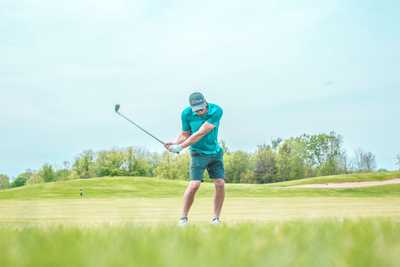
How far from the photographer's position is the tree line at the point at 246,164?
9400 cm

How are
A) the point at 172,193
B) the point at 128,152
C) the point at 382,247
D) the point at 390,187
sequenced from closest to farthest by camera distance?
the point at 382,247 → the point at 172,193 → the point at 390,187 → the point at 128,152

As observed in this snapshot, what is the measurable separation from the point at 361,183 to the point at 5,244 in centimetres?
4288

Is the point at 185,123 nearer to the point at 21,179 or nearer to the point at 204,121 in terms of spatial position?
the point at 204,121

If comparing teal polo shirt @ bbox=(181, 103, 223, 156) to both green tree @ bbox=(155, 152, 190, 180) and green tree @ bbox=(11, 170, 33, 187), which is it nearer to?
green tree @ bbox=(155, 152, 190, 180)

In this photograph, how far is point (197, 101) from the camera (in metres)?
9.06

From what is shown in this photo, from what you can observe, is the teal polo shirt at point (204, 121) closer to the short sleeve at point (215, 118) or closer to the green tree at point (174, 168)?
the short sleeve at point (215, 118)

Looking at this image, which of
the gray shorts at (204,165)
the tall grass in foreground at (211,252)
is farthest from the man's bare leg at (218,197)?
the tall grass in foreground at (211,252)

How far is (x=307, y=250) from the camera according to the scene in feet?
10.6

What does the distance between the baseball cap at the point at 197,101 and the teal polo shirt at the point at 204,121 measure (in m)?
0.22

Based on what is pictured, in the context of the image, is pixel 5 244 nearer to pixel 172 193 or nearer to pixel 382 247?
pixel 382 247

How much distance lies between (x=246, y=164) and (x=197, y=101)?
89.5m

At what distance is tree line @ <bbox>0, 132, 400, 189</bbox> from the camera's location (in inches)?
3701

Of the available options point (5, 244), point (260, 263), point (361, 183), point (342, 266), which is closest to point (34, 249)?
point (5, 244)

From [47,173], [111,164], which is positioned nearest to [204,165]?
[111,164]
